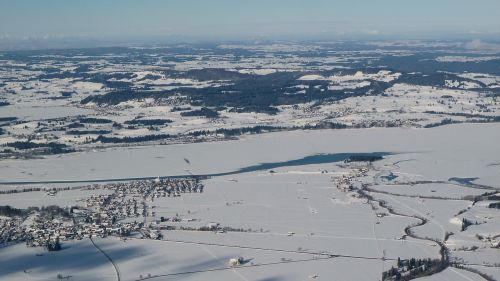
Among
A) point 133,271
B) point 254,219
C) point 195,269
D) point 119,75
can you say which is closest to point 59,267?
point 133,271

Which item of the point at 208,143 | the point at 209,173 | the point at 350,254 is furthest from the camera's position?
the point at 208,143

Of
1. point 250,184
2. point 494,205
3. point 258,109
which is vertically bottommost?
point 258,109

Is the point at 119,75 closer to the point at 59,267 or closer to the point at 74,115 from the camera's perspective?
the point at 74,115

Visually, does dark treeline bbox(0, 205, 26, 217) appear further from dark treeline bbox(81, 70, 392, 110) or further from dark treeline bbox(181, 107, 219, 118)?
dark treeline bbox(81, 70, 392, 110)

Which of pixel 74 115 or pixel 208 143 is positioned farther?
pixel 74 115

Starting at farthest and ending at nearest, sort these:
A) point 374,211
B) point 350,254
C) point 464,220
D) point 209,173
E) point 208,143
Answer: point 208,143 < point 209,173 < point 374,211 < point 464,220 < point 350,254

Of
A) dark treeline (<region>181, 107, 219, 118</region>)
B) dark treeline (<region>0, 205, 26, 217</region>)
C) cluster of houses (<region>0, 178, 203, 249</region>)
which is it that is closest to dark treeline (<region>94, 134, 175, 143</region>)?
dark treeline (<region>181, 107, 219, 118</region>)

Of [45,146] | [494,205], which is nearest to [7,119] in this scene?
[45,146]

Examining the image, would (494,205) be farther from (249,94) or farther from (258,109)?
(249,94)

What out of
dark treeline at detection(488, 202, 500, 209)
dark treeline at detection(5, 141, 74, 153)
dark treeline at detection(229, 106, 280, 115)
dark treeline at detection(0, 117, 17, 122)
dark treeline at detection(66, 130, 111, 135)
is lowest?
dark treeline at detection(229, 106, 280, 115)
